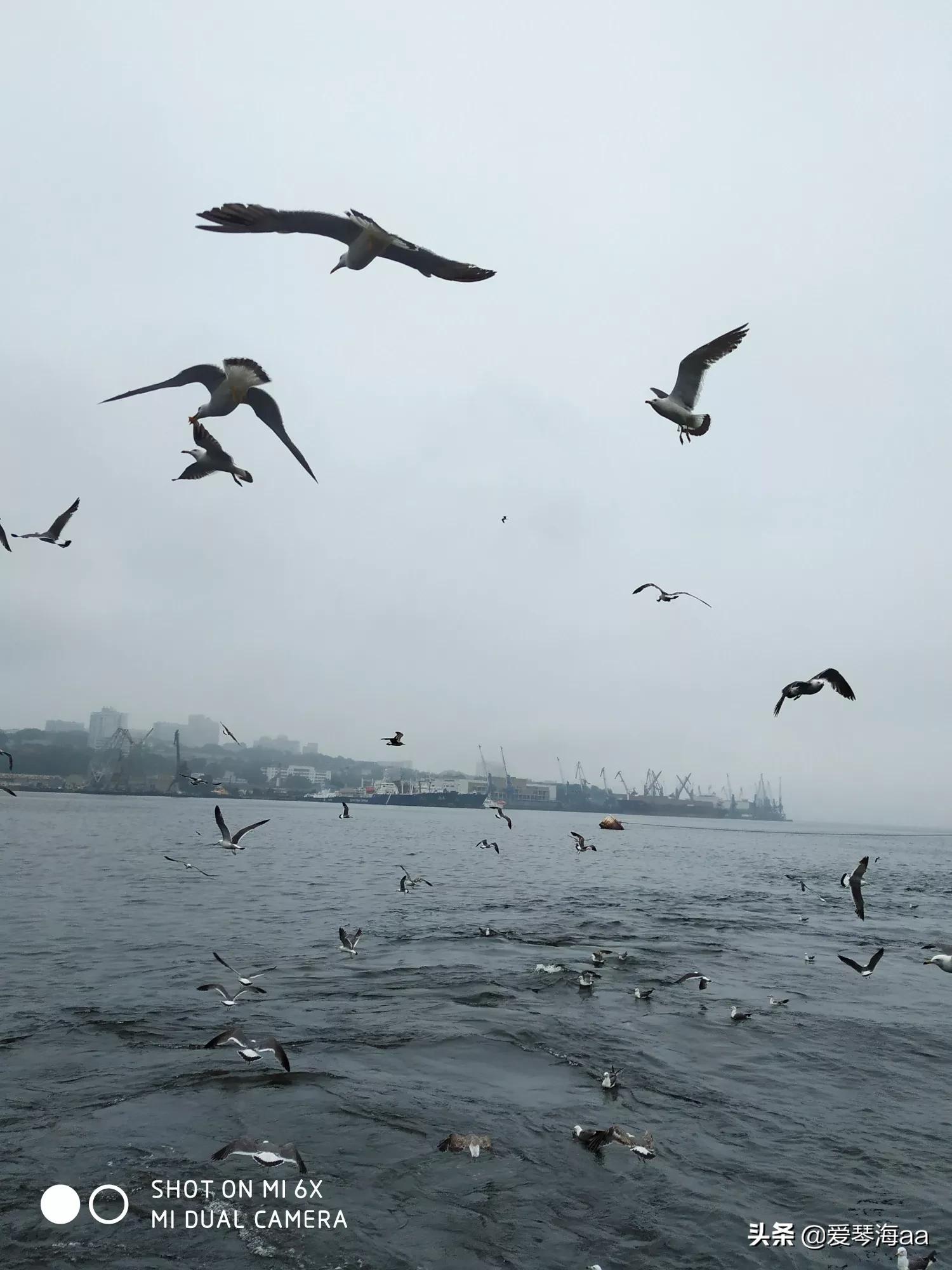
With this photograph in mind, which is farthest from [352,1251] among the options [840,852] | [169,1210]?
[840,852]

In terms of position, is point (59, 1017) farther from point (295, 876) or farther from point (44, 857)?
point (44, 857)

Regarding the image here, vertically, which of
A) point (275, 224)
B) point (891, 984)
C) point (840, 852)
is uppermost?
point (275, 224)

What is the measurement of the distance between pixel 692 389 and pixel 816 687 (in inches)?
189

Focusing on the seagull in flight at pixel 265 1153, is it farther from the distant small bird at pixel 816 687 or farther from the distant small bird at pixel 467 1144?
the distant small bird at pixel 816 687

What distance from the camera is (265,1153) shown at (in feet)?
29.1

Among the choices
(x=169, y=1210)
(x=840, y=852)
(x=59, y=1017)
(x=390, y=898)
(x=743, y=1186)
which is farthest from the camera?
(x=840, y=852)

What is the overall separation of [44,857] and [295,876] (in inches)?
560

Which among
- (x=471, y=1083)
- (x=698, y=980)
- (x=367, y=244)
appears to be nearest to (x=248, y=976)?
(x=471, y=1083)

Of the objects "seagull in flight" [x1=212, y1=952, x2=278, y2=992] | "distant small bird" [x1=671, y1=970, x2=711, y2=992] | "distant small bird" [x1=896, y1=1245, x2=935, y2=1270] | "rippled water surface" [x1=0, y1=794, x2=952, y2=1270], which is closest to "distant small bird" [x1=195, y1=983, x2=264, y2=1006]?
"seagull in flight" [x1=212, y1=952, x2=278, y2=992]

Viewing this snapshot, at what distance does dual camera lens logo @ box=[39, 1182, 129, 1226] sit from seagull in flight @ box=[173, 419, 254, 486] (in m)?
7.01

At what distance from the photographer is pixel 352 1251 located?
295 inches

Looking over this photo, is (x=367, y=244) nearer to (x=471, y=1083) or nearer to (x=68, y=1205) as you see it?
(x=68, y=1205)

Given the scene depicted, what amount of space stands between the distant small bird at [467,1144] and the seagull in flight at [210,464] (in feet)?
25.0

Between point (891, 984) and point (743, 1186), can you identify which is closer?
point (743, 1186)
